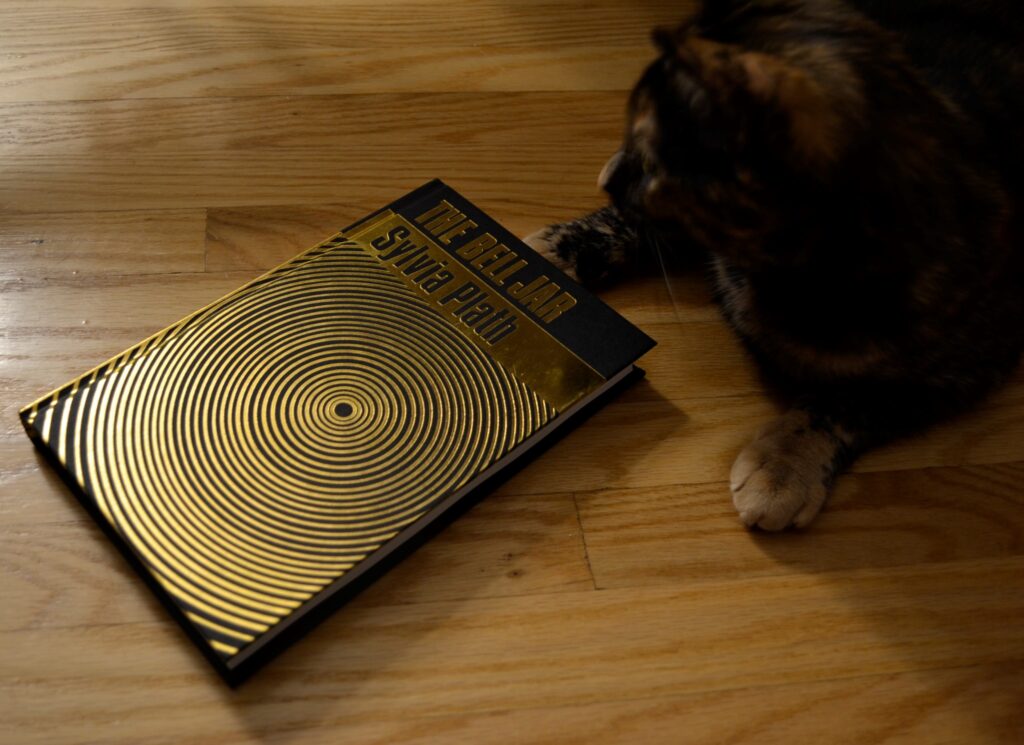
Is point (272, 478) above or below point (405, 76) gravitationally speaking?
below

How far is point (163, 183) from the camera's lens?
1113 millimetres

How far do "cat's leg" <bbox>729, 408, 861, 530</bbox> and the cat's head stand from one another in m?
0.21

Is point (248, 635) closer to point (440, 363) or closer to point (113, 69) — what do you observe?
point (440, 363)

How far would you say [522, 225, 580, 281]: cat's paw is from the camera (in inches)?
41.3

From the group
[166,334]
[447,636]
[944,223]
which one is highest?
[944,223]

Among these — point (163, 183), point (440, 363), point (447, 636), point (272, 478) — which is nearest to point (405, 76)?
point (163, 183)

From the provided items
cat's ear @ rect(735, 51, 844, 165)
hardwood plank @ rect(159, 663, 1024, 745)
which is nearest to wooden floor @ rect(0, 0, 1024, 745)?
hardwood plank @ rect(159, 663, 1024, 745)

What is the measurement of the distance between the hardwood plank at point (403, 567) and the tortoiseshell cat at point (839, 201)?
189mm

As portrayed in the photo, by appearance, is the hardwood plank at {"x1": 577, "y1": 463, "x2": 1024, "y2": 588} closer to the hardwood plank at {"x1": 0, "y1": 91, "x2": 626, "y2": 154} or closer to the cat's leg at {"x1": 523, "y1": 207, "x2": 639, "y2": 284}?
the cat's leg at {"x1": 523, "y1": 207, "x2": 639, "y2": 284}

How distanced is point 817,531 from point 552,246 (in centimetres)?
43

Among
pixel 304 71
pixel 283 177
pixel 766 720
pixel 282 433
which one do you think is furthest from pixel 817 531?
pixel 304 71

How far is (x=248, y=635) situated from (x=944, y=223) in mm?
658

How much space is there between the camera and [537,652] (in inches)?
30.5

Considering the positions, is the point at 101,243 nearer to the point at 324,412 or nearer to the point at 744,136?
the point at 324,412
